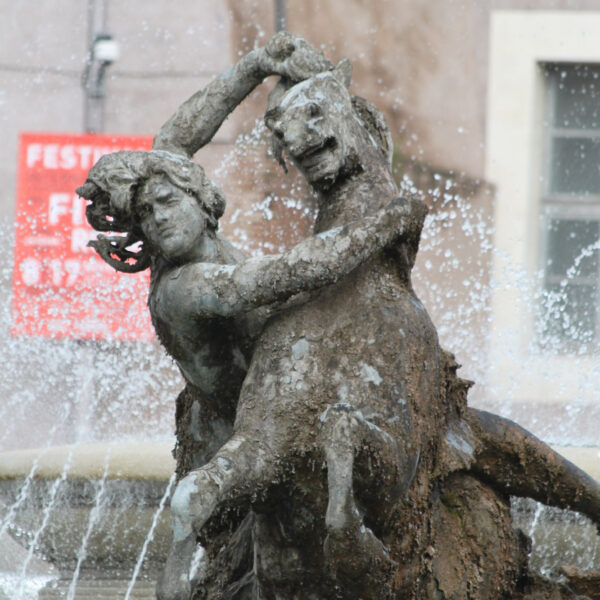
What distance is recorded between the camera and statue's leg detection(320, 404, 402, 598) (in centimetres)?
191

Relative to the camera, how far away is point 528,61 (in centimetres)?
840

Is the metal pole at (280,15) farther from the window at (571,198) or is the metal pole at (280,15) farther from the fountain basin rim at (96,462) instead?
the fountain basin rim at (96,462)

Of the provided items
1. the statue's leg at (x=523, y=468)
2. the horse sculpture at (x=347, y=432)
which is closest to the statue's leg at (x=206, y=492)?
the horse sculpture at (x=347, y=432)

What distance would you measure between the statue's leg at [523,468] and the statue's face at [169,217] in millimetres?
696

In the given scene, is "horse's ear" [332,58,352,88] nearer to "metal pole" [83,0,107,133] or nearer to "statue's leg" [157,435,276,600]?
"statue's leg" [157,435,276,600]

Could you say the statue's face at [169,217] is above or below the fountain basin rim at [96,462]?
above

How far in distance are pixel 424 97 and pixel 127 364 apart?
120 inches

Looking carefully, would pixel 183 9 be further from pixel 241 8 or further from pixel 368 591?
pixel 368 591

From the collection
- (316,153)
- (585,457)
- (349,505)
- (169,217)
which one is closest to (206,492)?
(349,505)

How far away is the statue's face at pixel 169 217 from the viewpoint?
216 centimetres

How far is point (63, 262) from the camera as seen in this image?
7648mm

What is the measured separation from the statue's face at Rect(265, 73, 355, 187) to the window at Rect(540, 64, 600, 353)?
20.4ft

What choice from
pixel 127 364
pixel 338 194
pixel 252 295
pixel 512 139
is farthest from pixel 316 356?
pixel 512 139

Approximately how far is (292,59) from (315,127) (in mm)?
217
